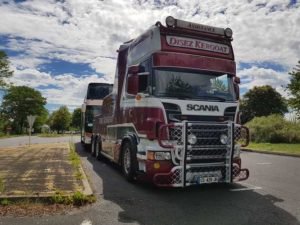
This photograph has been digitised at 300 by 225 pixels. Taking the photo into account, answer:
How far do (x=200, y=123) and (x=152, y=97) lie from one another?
124 cm

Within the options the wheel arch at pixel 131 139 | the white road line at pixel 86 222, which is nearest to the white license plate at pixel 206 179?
the wheel arch at pixel 131 139

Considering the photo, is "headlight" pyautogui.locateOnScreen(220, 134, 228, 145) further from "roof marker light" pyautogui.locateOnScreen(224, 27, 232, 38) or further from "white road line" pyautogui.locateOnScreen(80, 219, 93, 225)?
"white road line" pyautogui.locateOnScreen(80, 219, 93, 225)

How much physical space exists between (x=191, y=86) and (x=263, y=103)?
212 ft

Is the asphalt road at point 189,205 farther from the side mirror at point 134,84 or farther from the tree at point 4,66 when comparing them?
the tree at point 4,66

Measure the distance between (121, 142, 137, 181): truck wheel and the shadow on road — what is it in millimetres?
264

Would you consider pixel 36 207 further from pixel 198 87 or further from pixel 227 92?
pixel 227 92

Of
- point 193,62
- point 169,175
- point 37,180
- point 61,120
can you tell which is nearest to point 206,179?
point 169,175

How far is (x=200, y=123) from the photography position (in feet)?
27.5

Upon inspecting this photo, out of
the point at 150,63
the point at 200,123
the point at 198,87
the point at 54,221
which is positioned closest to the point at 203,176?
the point at 200,123

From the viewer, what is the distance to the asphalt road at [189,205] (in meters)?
6.31

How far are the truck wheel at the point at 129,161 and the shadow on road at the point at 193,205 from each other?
0.26 m

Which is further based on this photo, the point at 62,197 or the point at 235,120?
the point at 235,120

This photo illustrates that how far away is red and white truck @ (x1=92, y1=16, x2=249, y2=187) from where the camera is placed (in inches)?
326

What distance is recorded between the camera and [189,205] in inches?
293
